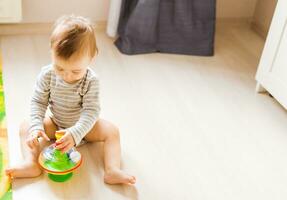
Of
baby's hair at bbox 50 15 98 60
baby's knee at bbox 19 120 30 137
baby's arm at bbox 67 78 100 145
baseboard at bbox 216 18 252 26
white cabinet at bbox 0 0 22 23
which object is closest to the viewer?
baby's hair at bbox 50 15 98 60

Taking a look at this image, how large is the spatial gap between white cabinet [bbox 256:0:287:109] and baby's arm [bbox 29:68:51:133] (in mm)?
912

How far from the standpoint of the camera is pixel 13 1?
1923 millimetres

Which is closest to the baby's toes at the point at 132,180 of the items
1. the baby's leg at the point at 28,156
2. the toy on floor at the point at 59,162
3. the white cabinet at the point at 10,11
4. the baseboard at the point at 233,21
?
the toy on floor at the point at 59,162

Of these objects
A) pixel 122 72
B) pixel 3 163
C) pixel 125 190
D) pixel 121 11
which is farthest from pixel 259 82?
pixel 3 163

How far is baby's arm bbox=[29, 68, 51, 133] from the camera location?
52.2 inches

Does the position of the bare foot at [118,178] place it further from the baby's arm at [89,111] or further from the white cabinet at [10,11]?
the white cabinet at [10,11]

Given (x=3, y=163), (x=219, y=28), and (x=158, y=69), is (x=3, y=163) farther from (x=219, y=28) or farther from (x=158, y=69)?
(x=219, y=28)

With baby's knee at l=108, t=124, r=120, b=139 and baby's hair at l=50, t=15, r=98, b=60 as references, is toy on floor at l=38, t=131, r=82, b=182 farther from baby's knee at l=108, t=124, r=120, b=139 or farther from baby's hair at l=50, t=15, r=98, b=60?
baby's hair at l=50, t=15, r=98, b=60

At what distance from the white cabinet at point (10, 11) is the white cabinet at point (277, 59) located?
3.49 ft

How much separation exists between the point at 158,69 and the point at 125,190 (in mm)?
768

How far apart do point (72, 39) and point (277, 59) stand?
3.00ft

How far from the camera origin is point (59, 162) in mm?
1296

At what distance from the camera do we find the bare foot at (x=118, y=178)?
52.2 inches

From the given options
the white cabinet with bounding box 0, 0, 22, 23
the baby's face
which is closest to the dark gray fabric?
the white cabinet with bounding box 0, 0, 22, 23
